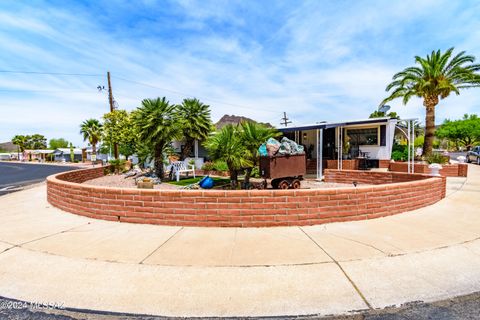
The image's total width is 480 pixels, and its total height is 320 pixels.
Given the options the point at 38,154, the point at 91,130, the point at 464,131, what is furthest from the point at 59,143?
the point at 464,131

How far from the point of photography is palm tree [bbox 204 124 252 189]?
833cm

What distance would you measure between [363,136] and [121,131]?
57.9 ft

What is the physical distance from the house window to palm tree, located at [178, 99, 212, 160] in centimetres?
991

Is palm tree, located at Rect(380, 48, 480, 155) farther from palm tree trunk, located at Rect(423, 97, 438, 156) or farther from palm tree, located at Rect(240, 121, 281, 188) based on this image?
palm tree, located at Rect(240, 121, 281, 188)

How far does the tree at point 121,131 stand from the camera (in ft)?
66.8

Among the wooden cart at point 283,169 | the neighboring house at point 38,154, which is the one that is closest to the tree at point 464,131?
the wooden cart at point 283,169

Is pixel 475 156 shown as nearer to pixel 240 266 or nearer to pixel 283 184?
pixel 283 184

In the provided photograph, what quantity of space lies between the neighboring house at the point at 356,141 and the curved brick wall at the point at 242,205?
24.1ft

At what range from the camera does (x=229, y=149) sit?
8344mm

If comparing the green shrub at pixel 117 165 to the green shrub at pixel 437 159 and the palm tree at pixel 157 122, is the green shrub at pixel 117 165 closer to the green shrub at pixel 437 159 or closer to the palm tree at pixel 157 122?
the palm tree at pixel 157 122

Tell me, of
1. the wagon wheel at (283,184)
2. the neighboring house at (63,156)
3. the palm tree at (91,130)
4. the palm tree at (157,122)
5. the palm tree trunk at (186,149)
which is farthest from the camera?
the neighboring house at (63,156)

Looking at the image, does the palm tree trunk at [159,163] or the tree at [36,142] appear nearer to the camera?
the palm tree trunk at [159,163]

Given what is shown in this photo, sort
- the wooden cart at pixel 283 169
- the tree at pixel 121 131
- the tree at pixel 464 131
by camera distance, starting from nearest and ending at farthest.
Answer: the wooden cart at pixel 283 169 < the tree at pixel 121 131 < the tree at pixel 464 131

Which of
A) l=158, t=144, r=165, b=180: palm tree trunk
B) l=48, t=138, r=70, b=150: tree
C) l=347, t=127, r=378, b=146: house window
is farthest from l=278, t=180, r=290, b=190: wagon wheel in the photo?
l=48, t=138, r=70, b=150: tree
